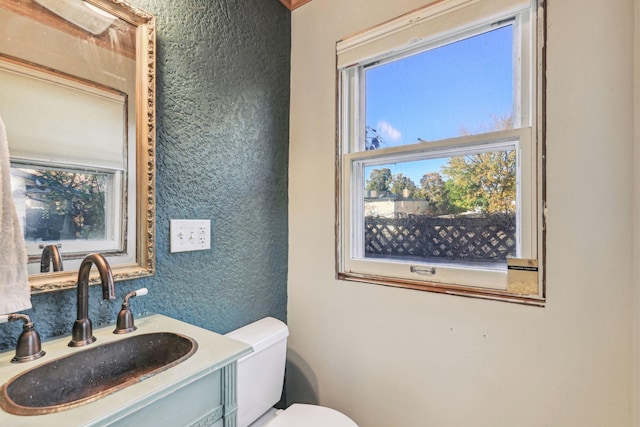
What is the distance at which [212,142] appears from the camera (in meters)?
1.23

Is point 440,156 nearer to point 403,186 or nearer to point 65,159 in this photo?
point 403,186

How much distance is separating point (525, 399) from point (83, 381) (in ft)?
4.44

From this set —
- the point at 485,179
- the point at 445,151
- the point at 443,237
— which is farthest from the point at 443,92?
the point at 443,237

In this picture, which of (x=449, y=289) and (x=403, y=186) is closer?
(x=449, y=289)

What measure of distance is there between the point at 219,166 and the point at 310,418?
1094mm

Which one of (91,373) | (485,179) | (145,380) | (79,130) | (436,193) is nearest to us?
(145,380)

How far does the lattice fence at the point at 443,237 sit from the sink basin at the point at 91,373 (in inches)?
34.8

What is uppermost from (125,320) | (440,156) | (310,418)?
(440,156)

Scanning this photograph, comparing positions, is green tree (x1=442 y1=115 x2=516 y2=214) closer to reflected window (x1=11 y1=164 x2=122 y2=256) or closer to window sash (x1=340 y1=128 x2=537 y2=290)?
window sash (x1=340 y1=128 x2=537 y2=290)

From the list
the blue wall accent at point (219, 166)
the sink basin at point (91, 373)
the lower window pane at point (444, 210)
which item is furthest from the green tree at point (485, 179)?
the sink basin at point (91, 373)

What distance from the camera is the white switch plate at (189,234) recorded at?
109cm

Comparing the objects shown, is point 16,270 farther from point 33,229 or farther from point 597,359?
point 597,359

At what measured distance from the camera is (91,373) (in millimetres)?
788

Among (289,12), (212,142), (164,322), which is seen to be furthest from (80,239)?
(289,12)
